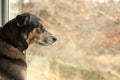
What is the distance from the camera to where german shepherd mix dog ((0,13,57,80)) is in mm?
1944

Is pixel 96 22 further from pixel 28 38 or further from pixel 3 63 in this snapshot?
pixel 3 63

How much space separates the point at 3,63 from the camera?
1953 mm

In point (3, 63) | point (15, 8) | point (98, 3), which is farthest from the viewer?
point (15, 8)

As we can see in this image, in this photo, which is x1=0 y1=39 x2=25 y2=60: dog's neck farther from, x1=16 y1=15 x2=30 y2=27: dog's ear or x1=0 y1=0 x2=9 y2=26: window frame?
x1=0 y1=0 x2=9 y2=26: window frame

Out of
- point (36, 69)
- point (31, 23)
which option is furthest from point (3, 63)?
point (36, 69)

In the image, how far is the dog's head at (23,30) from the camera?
6.40 ft

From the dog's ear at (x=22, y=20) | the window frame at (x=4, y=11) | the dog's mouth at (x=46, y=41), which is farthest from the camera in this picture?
the window frame at (x=4, y=11)

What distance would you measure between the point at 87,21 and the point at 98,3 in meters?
0.13

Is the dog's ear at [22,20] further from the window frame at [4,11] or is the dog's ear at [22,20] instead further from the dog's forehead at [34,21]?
the window frame at [4,11]

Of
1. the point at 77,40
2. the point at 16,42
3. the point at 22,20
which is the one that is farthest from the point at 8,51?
the point at 77,40

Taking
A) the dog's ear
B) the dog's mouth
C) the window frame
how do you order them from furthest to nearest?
the window frame
the dog's mouth
the dog's ear

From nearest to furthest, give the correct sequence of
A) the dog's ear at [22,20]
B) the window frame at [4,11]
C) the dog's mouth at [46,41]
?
the dog's ear at [22,20] → the dog's mouth at [46,41] → the window frame at [4,11]

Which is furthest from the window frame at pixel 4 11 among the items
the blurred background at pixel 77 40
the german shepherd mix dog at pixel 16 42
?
the german shepherd mix dog at pixel 16 42

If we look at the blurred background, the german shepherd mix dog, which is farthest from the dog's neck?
the blurred background
